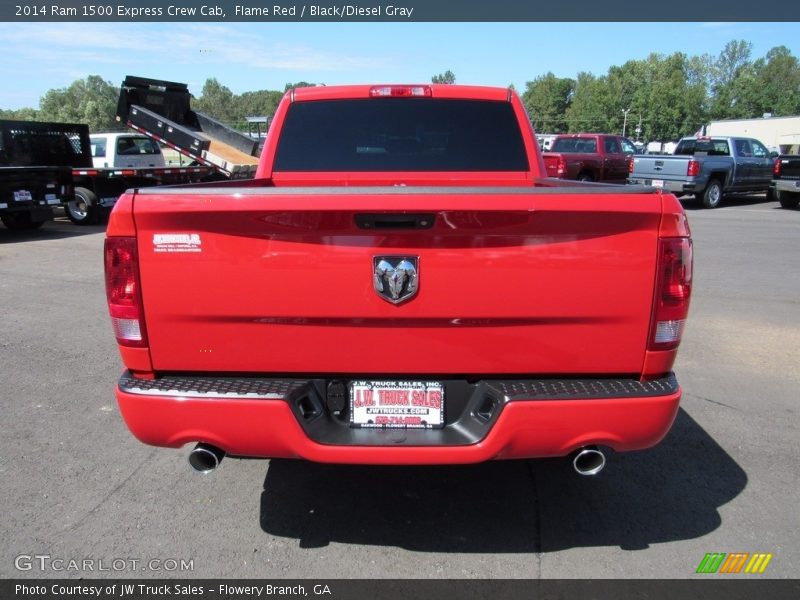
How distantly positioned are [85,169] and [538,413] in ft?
49.0

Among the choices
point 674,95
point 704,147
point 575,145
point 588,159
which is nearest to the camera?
point 588,159

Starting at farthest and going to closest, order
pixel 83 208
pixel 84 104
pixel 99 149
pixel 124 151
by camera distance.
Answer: pixel 84 104 < pixel 99 149 < pixel 124 151 < pixel 83 208

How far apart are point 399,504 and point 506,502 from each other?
568 mm

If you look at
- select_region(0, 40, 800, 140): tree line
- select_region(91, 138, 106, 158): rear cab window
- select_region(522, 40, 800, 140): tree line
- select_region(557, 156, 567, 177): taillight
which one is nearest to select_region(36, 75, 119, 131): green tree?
select_region(0, 40, 800, 140): tree line

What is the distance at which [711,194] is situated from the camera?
60.8ft

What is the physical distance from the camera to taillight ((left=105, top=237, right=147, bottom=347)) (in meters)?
2.38

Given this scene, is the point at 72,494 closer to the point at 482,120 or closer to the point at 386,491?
the point at 386,491

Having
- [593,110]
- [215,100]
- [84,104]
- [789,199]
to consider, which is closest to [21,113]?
[84,104]

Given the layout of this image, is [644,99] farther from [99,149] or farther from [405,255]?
[405,255]
